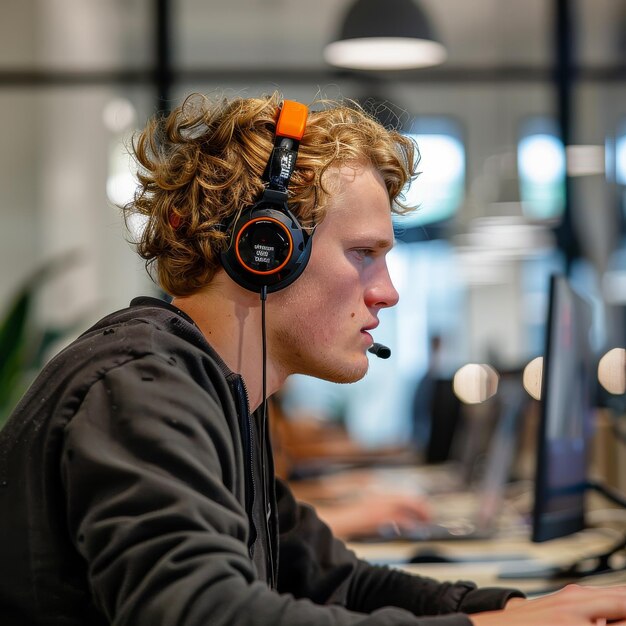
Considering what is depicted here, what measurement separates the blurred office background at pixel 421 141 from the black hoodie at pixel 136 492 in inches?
194

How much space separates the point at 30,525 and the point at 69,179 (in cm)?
527

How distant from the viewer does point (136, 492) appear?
2.51ft

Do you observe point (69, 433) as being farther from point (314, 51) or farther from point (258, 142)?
point (314, 51)

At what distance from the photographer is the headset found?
105 cm

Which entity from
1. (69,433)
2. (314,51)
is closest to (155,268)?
(69,433)

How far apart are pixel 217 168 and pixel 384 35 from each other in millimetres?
2960

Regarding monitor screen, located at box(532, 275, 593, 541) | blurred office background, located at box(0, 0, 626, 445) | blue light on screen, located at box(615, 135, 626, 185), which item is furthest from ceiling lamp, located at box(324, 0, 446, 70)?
blue light on screen, located at box(615, 135, 626, 185)

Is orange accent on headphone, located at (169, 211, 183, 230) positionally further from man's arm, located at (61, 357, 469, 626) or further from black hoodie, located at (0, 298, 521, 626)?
man's arm, located at (61, 357, 469, 626)

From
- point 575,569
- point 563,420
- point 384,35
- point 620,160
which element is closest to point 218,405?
point 563,420

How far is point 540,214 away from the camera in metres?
6.53

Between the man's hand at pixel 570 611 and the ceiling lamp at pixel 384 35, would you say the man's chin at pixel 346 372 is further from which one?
the ceiling lamp at pixel 384 35

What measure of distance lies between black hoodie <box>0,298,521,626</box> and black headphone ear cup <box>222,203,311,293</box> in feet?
0.30

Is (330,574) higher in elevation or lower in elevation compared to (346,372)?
lower

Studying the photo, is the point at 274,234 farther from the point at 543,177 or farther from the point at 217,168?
the point at 543,177
